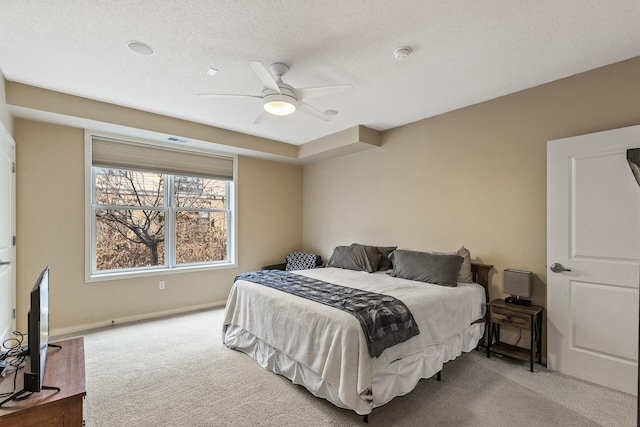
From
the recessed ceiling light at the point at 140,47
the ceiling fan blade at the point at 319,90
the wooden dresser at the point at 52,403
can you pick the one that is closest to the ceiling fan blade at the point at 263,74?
the ceiling fan blade at the point at 319,90

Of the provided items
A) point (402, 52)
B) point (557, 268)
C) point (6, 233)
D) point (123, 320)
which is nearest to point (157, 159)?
point (6, 233)

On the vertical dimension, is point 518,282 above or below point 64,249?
below

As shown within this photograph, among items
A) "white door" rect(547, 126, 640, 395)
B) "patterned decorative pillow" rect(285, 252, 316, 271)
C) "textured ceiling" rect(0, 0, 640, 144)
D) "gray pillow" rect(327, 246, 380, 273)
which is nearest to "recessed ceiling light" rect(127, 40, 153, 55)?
"textured ceiling" rect(0, 0, 640, 144)

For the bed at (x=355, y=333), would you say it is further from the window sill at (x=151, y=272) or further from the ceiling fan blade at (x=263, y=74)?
the ceiling fan blade at (x=263, y=74)

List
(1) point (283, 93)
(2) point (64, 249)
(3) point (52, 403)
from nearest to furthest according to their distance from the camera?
(3) point (52, 403), (1) point (283, 93), (2) point (64, 249)

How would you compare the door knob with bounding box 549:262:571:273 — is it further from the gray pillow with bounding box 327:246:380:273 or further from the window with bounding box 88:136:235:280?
the window with bounding box 88:136:235:280

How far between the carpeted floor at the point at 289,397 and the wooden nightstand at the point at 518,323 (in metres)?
0.11

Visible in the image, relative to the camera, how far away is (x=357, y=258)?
4.09 meters

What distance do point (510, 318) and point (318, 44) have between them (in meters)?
2.96

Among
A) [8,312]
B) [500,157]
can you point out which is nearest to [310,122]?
[500,157]

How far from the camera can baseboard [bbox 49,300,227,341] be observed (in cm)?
364

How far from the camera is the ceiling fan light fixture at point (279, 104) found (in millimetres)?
2492

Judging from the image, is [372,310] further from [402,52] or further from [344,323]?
[402,52]

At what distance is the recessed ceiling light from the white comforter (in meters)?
2.23
